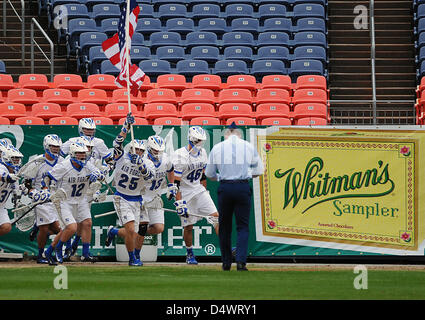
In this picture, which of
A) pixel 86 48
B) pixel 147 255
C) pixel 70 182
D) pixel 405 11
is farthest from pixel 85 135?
pixel 405 11

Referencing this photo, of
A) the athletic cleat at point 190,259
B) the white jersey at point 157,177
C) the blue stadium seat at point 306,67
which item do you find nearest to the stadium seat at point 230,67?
the blue stadium seat at point 306,67

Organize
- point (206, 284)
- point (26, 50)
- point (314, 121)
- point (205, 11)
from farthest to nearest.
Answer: point (26, 50) → point (205, 11) → point (314, 121) → point (206, 284)

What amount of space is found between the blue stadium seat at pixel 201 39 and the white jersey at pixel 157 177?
724 cm

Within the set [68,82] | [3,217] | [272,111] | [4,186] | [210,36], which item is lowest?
[3,217]

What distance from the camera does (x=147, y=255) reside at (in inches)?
661

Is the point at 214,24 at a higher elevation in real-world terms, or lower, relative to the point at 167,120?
higher

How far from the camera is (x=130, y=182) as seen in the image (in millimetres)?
15781

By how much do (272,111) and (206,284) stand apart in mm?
9548

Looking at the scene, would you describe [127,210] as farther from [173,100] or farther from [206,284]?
[173,100]

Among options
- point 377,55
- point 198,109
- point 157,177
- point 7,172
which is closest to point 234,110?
point 198,109

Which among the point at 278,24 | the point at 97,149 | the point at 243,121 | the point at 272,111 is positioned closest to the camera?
the point at 97,149

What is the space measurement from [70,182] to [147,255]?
2.03 m

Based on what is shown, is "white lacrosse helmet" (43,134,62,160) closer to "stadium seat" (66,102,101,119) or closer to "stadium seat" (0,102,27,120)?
"stadium seat" (66,102,101,119)
